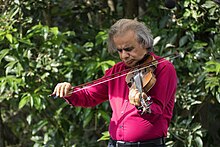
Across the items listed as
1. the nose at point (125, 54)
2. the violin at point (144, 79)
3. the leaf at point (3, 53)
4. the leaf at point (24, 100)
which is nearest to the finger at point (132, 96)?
the violin at point (144, 79)

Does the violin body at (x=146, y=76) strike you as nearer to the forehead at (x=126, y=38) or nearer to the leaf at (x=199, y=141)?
the forehead at (x=126, y=38)

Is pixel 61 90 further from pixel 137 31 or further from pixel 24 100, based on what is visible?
pixel 24 100

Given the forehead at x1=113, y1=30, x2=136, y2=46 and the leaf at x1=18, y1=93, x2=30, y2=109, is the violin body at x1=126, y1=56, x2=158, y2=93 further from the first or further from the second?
the leaf at x1=18, y1=93, x2=30, y2=109

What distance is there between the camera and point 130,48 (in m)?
2.78

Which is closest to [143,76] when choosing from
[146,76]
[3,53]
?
[146,76]

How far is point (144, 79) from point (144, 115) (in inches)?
6.7

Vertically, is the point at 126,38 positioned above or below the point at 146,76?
above

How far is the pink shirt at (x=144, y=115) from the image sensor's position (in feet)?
9.04

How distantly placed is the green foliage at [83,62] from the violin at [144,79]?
1083 millimetres

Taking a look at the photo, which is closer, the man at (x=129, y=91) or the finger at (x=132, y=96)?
the finger at (x=132, y=96)

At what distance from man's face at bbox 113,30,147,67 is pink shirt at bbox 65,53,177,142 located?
0.10 meters

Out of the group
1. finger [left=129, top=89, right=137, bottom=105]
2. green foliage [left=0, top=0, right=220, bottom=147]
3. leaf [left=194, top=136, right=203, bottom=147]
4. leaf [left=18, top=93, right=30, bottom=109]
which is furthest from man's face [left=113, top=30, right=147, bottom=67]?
leaf [left=194, top=136, right=203, bottom=147]

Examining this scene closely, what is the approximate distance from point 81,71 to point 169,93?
55.8 inches

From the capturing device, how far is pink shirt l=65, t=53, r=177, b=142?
2.75 meters
